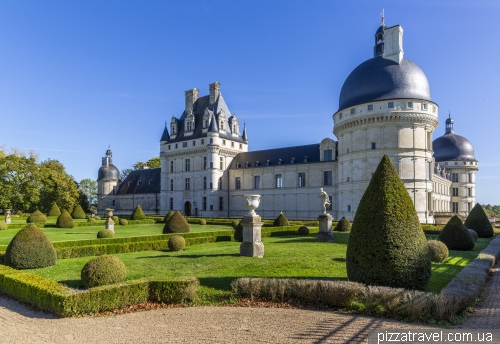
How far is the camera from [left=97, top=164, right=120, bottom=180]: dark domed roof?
64562mm

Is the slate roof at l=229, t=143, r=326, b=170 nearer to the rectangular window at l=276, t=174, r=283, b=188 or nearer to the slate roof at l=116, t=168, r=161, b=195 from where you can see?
the rectangular window at l=276, t=174, r=283, b=188

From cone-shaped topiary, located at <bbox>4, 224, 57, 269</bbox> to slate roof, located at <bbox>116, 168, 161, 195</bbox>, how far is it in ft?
149

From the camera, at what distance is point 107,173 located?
64.7 metres

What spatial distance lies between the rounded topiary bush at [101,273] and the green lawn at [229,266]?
960mm

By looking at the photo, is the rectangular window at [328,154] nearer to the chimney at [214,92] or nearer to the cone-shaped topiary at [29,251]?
the chimney at [214,92]

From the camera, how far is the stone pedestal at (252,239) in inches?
551

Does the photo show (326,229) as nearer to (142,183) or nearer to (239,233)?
(239,233)

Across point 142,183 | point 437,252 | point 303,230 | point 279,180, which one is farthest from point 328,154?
point 142,183

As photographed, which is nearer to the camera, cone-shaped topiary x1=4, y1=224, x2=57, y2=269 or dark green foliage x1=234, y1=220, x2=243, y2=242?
cone-shaped topiary x1=4, y1=224, x2=57, y2=269

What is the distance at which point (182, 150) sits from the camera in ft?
176

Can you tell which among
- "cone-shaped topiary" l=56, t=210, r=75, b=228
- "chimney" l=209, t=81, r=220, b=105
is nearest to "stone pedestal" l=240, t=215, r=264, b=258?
"cone-shaped topiary" l=56, t=210, r=75, b=228

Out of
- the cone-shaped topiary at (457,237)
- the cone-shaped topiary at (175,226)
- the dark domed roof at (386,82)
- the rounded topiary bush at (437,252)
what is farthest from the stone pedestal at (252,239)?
the dark domed roof at (386,82)

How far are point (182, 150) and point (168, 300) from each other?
151 ft

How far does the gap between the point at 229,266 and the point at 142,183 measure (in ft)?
169
